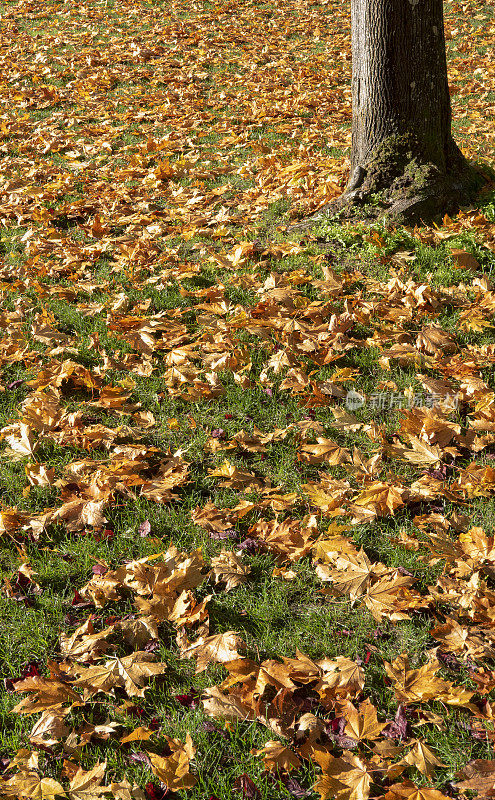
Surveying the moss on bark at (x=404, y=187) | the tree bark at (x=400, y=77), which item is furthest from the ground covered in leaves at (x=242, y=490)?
the tree bark at (x=400, y=77)

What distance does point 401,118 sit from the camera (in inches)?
181

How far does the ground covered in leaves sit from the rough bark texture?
249mm

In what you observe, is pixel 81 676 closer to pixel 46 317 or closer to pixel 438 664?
pixel 438 664

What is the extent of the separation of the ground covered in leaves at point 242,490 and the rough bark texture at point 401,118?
25 cm

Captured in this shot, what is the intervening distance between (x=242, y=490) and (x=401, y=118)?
3136 millimetres

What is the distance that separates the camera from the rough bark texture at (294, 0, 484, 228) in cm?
444

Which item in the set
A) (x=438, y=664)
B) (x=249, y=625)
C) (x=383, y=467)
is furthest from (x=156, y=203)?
(x=438, y=664)

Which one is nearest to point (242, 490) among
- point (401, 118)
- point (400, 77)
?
point (401, 118)

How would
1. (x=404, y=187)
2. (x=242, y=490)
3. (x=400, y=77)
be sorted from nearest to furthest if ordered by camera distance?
(x=242, y=490) < (x=400, y=77) < (x=404, y=187)

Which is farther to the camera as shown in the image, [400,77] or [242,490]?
[400,77]

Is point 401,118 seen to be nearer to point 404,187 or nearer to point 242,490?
point 404,187

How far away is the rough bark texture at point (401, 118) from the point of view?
4.44 m

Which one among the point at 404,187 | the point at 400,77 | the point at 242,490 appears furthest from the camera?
the point at 404,187

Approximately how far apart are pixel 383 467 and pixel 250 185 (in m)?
3.78
